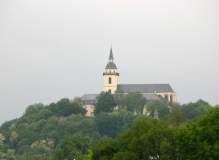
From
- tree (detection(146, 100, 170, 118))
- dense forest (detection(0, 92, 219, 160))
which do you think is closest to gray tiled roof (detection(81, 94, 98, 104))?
dense forest (detection(0, 92, 219, 160))

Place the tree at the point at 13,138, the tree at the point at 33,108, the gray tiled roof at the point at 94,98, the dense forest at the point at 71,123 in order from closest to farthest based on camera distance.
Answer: the dense forest at the point at 71,123 → the tree at the point at 13,138 → the gray tiled roof at the point at 94,98 → the tree at the point at 33,108

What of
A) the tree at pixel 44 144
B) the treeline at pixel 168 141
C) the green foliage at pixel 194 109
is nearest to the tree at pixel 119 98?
the green foliage at pixel 194 109

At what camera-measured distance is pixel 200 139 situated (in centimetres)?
6575

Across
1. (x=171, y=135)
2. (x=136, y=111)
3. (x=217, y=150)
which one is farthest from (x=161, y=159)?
(x=136, y=111)

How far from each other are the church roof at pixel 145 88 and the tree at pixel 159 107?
596 inches

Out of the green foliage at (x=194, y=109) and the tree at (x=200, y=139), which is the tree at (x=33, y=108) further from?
Result: the tree at (x=200, y=139)

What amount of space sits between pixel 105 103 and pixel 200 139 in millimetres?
109383

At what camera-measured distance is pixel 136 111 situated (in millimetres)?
180750

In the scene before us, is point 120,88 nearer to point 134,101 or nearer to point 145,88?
point 145,88

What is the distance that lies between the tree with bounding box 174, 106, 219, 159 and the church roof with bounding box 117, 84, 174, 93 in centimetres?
12080

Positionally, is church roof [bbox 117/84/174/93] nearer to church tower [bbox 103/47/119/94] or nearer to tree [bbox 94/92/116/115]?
church tower [bbox 103/47/119/94]

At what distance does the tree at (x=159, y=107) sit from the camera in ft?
558

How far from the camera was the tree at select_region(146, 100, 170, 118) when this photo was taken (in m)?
170

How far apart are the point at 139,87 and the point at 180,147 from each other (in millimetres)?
→ 124491
